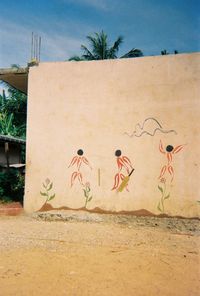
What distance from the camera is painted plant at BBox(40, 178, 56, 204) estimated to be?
751 centimetres

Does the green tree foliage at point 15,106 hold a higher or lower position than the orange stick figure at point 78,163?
higher

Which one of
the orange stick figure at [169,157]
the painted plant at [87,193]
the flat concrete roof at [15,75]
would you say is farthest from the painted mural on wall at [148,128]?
the flat concrete roof at [15,75]

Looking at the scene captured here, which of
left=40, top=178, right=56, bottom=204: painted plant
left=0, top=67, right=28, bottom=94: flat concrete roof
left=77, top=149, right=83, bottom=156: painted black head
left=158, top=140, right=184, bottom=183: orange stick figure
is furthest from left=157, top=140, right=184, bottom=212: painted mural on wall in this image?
left=0, top=67, right=28, bottom=94: flat concrete roof

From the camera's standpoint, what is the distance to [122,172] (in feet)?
23.5

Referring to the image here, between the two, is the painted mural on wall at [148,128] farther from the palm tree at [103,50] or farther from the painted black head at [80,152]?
the palm tree at [103,50]

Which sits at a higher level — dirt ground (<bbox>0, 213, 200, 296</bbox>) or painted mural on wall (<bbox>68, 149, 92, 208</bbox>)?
painted mural on wall (<bbox>68, 149, 92, 208</bbox>)

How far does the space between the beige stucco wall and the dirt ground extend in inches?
19.7

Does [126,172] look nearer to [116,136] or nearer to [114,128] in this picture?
[116,136]

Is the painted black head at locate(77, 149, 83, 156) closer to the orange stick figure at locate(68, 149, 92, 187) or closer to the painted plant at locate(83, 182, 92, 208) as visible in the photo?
the orange stick figure at locate(68, 149, 92, 187)

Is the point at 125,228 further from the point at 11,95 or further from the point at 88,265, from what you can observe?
the point at 11,95

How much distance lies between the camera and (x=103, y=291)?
11.0 feet

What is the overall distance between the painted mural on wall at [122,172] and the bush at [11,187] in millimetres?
3303

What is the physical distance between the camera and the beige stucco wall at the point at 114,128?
6848 mm

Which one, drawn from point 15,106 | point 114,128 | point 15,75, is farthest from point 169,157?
point 15,106
